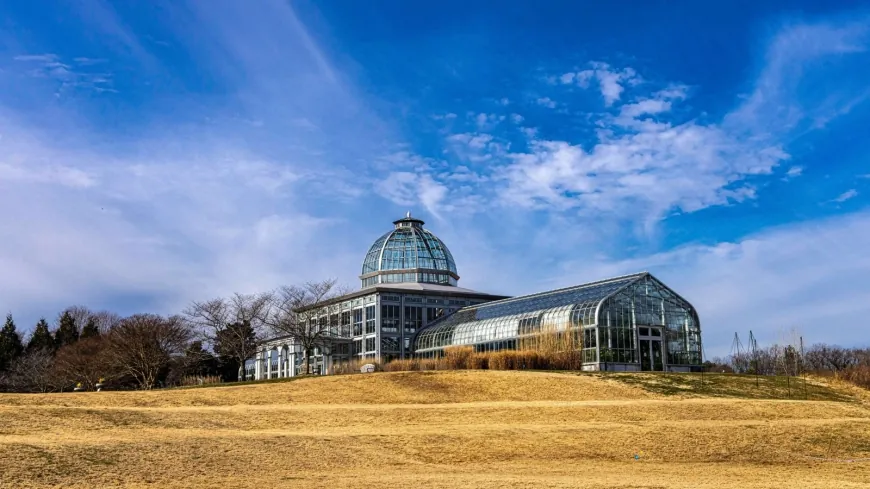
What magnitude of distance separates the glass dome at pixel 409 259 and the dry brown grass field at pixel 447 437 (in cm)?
4212

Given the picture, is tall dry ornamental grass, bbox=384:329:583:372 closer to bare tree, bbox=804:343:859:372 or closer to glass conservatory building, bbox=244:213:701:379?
glass conservatory building, bbox=244:213:701:379

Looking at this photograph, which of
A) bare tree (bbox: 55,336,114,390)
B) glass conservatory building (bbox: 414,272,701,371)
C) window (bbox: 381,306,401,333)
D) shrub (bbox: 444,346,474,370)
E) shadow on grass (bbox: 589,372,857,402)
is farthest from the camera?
window (bbox: 381,306,401,333)

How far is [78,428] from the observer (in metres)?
29.8

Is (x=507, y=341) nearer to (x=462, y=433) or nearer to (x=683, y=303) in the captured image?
(x=683, y=303)

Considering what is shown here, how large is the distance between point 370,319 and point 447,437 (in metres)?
51.7

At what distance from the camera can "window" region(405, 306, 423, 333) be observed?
8243 centimetres

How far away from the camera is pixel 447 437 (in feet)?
99.8

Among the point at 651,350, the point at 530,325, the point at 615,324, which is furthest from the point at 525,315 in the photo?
the point at 651,350

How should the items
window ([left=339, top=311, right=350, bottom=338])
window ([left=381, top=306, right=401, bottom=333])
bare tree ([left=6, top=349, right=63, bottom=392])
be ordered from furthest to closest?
window ([left=339, top=311, right=350, bottom=338]) < window ([left=381, top=306, right=401, bottom=333]) < bare tree ([left=6, top=349, right=63, bottom=392])

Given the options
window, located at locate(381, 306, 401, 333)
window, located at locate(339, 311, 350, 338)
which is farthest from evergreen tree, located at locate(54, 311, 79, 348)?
window, located at locate(381, 306, 401, 333)

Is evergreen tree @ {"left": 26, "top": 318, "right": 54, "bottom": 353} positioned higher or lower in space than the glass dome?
lower

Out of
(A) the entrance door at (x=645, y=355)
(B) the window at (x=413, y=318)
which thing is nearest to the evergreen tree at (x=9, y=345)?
(B) the window at (x=413, y=318)

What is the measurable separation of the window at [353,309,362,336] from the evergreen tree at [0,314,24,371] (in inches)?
1441

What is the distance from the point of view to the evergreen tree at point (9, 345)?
86750mm
